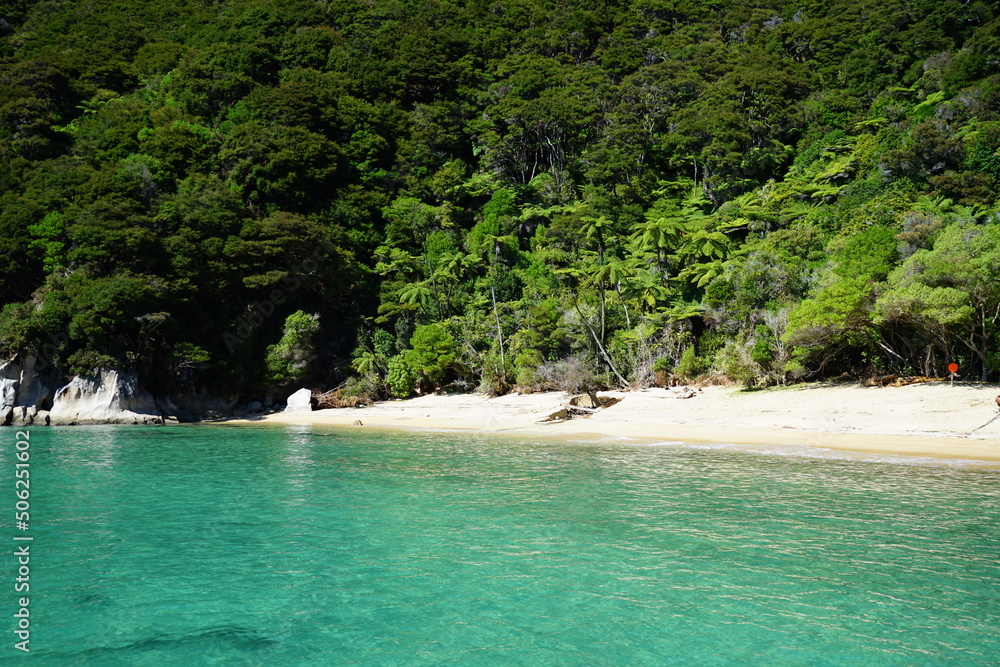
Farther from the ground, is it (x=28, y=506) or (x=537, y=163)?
(x=537, y=163)

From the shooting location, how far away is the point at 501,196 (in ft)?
157

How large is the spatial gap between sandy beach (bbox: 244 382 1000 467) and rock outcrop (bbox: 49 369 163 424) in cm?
807

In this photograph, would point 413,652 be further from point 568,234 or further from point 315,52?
point 315,52

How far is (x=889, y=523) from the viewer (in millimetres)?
10148

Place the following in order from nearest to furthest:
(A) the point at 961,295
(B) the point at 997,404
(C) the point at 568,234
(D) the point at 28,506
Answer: (D) the point at 28,506
(B) the point at 997,404
(A) the point at 961,295
(C) the point at 568,234

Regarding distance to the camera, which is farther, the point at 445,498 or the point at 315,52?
the point at 315,52

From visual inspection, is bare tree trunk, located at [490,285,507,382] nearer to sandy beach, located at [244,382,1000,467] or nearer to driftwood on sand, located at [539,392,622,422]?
sandy beach, located at [244,382,1000,467]

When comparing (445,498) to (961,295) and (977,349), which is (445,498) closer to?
(961,295)

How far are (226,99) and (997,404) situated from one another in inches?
2235

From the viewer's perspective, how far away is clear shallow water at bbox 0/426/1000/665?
19.5ft

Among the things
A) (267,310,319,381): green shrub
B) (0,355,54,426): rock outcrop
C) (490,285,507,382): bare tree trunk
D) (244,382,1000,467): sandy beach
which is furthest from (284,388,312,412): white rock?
(0,355,54,426): rock outcrop

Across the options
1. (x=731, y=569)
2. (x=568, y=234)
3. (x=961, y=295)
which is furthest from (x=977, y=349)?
(x=568, y=234)

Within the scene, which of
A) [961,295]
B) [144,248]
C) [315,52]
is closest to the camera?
[961,295]

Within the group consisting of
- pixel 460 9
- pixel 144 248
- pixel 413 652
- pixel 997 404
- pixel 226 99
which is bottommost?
pixel 413 652
